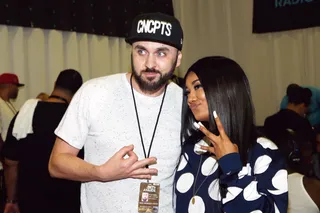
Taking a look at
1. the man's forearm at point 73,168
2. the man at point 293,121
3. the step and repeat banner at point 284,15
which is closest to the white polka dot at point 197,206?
the man's forearm at point 73,168

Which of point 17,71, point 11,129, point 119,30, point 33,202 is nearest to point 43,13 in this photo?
point 17,71

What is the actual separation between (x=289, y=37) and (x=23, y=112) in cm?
419

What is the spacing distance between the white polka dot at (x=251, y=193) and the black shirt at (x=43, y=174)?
1504 millimetres

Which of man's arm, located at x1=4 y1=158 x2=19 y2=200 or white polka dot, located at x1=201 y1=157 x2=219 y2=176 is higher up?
white polka dot, located at x1=201 y1=157 x2=219 y2=176

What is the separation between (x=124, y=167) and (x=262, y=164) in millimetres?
483

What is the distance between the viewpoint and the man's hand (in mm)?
1582

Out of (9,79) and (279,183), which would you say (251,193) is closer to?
(279,183)

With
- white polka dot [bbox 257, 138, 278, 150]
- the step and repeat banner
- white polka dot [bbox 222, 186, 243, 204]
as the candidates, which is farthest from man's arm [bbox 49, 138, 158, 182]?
the step and repeat banner

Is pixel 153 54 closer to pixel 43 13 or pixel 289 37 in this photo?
pixel 43 13

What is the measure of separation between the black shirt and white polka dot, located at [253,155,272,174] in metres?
1.50

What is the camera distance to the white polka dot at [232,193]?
1516 mm

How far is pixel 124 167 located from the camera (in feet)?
5.19

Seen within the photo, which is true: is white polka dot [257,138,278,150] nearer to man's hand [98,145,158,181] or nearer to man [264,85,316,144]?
man's hand [98,145,158,181]

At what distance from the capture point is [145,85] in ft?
5.84
